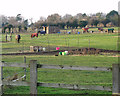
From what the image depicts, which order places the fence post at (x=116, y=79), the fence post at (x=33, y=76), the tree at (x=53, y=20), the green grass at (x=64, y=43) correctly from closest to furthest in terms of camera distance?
the fence post at (x=116, y=79) → the fence post at (x=33, y=76) → the green grass at (x=64, y=43) → the tree at (x=53, y=20)

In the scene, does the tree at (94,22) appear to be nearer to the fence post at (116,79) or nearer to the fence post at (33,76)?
the fence post at (33,76)

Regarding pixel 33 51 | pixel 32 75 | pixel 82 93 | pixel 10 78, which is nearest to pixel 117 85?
pixel 32 75

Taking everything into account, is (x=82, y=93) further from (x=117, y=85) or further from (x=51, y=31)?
(x=51, y=31)

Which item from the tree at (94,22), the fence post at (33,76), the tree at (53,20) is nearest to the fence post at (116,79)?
the fence post at (33,76)

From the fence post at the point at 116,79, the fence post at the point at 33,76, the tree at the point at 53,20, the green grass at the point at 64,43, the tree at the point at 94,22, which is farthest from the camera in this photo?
the tree at the point at 53,20

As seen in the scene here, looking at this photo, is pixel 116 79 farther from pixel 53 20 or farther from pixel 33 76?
pixel 53 20

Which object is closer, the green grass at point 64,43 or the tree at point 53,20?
the green grass at point 64,43

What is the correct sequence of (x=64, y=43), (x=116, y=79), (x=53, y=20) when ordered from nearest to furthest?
(x=116, y=79)
(x=64, y=43)
(x=53, y=20)

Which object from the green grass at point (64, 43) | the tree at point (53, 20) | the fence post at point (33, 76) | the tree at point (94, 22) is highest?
the tree at point (53, 20)

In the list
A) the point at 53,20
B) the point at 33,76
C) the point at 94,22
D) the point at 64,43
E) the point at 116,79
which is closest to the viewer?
the point at 116,79

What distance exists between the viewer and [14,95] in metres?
9.04

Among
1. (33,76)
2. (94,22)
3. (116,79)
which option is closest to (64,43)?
(33,76)

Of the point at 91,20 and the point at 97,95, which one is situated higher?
the point at 91,20

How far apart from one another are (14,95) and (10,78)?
5.85ft
